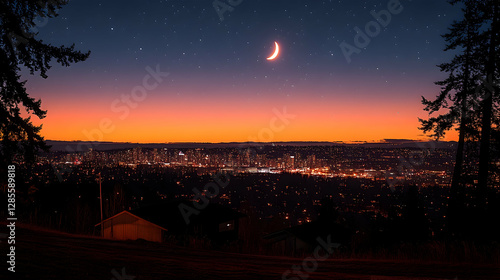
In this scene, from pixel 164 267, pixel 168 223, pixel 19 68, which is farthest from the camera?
pixel 168 223

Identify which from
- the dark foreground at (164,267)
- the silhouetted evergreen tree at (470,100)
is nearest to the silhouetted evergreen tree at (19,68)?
the dark foreground at (164,267)

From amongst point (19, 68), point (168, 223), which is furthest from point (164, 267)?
point (168, 223)

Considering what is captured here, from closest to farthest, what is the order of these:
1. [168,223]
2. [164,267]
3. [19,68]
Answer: [164,267] → [19,68] → [168,223]

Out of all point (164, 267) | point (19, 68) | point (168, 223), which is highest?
point (19, 68)

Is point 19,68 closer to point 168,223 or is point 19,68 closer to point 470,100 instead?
point 168,223

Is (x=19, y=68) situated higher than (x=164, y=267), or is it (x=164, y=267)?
(x=19, y=68)

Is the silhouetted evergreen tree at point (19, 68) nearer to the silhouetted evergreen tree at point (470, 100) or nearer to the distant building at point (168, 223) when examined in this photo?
the distant building at point (168, 223)

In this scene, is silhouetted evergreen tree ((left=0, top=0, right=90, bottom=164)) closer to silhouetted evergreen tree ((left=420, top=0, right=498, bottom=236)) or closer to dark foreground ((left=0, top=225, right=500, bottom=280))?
dark foreground ((left=0, top=225, right=500, bottom=280))

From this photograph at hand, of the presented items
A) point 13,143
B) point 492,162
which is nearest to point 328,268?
point 13,143
